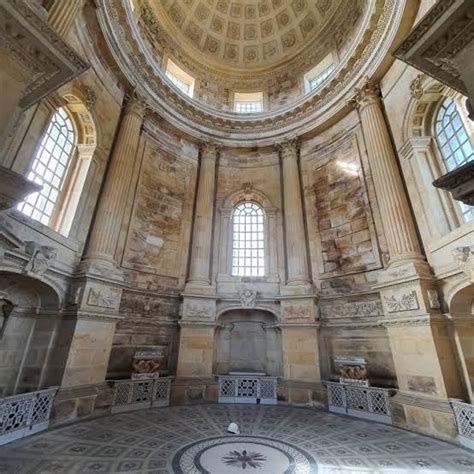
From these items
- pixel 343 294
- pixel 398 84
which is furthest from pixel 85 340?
pixel 398 84

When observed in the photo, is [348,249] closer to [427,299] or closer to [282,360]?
[427,299]

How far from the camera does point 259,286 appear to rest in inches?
450

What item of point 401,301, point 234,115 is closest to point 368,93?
point 234,115

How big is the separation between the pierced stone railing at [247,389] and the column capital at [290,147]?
Result: 1002 cm

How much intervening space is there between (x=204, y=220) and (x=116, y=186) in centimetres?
393

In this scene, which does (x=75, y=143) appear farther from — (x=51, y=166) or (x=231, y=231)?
(x=231, y=231)

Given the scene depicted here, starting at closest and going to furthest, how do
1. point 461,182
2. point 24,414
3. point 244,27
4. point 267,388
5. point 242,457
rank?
point 461,182
point 242,457
point 24,414
point 267,388
point 244,27

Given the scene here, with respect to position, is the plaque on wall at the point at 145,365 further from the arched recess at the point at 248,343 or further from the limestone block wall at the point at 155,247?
the arched recess at the point at 248,343

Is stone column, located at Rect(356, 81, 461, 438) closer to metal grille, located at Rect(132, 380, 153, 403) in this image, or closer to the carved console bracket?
the carved console bracket

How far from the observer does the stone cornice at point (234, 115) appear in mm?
10094

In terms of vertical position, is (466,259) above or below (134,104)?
below

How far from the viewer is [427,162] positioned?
331 inches

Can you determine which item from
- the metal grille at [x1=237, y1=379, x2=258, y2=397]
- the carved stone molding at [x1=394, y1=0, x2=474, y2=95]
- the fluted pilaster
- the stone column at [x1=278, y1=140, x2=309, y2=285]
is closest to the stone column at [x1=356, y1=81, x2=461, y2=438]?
the fluted pilaster

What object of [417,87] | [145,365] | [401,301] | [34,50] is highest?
[417,87]
